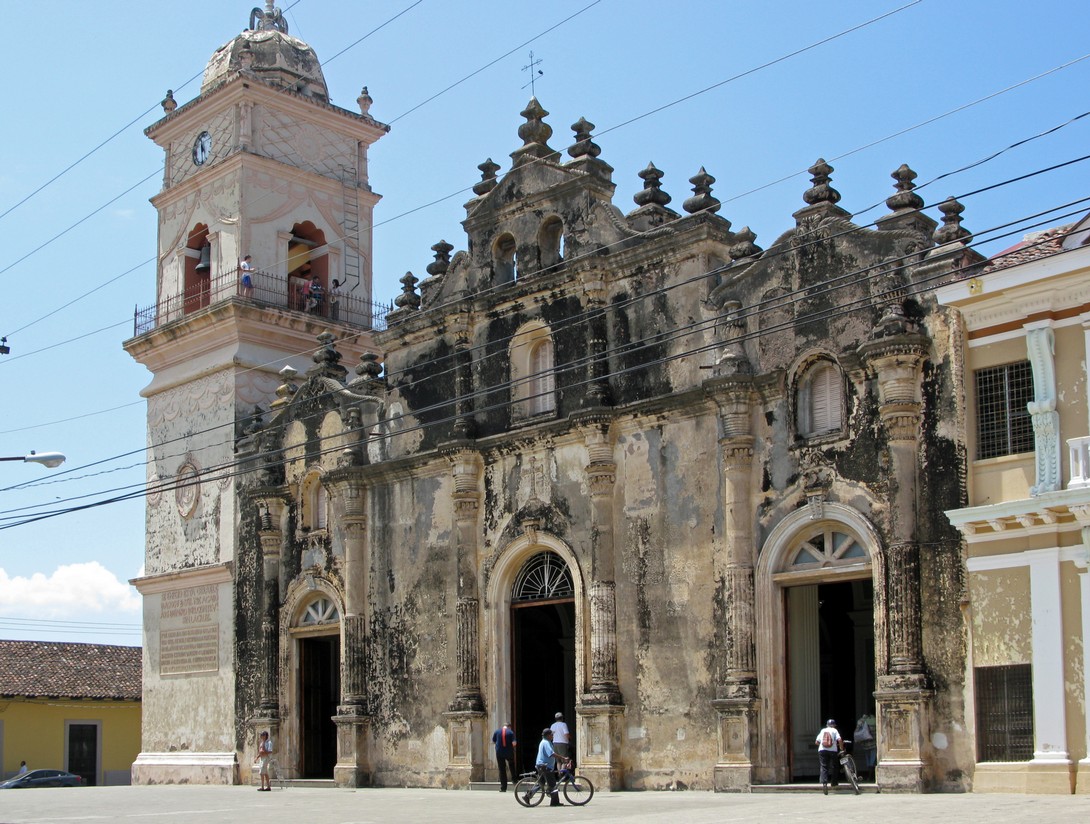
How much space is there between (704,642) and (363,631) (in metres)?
8.47

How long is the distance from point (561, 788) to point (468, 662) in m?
5.87

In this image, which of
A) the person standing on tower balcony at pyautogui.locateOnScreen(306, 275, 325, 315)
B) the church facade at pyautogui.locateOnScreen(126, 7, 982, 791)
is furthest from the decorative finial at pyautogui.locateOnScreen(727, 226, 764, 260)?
the person standing on tower balcony at pyautogui.locateOnScreen(306, 275, 325, 315)

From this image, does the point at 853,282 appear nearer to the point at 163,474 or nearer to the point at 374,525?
the point at 374,525

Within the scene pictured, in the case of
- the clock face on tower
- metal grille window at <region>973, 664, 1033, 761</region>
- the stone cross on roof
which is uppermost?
the stone cross on roof

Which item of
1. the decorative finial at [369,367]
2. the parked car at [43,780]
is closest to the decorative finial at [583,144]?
the decorative finial at [369,367]

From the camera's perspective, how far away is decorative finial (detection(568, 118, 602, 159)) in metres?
26.4

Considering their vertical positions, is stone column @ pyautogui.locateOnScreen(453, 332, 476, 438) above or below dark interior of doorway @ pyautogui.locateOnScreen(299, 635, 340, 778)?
above

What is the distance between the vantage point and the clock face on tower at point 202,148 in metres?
35.7

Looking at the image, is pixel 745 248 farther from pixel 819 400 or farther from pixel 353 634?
pixel 353 634

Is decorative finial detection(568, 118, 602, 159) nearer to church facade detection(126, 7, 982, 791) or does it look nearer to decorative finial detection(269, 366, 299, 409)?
church facade detection(126, 7, 982, 791)

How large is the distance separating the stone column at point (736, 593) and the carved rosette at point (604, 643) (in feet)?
6.94

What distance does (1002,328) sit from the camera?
19.7 m

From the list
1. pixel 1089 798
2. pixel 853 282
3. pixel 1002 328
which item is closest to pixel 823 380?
pixel 853 282

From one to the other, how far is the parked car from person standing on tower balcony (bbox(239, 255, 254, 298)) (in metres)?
14.4
